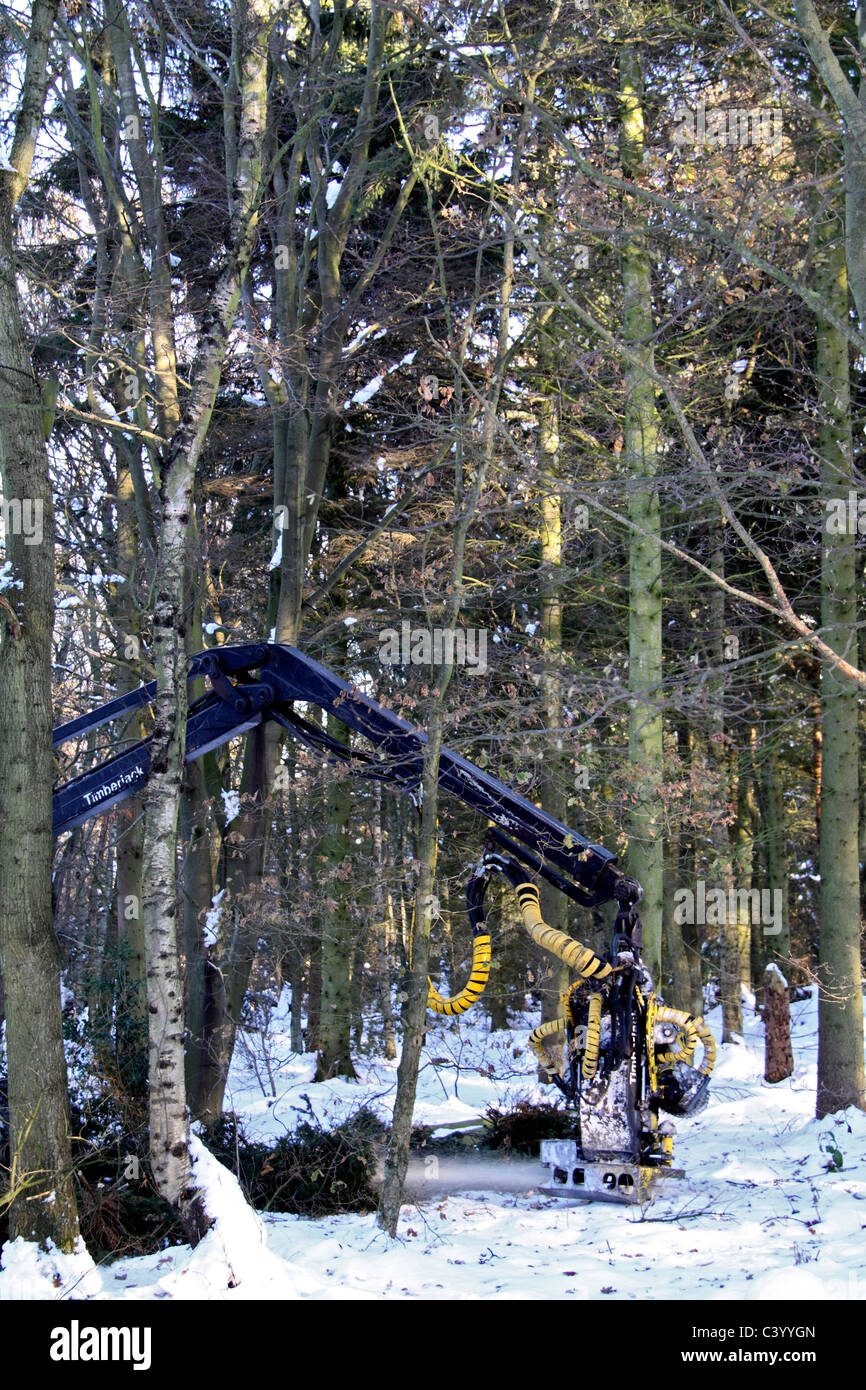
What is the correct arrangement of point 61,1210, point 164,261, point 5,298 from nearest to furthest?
point 61,1210 < point 5,298 < point 164,261

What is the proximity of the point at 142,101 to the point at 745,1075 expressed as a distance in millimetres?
15957

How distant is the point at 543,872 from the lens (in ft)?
29.9

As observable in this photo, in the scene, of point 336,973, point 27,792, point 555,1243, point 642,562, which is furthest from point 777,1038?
point 27,792

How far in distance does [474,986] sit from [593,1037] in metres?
1.28

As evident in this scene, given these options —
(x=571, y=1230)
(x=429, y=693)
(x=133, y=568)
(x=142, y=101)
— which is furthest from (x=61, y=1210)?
(x=142, y=101)

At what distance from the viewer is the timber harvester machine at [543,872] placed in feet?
28.3

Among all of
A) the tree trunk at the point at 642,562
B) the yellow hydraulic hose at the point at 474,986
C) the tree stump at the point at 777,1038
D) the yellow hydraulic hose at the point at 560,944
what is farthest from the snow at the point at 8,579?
the tree stump at the point at 777,1038

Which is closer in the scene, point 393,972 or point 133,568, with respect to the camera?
point 393,972

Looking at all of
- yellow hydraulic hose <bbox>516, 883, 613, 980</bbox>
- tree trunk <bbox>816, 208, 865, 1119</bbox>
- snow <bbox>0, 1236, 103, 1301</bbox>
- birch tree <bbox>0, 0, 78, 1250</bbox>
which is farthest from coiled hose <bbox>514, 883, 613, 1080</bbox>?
snow <bbox>0, 1236, 103, 1301</bbox>

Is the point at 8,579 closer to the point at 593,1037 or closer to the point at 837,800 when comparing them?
the point at 593,1037

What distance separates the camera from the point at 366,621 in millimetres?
14289

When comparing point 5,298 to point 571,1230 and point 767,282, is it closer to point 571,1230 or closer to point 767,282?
point 571,1230

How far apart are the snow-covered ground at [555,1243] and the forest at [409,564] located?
0.05 meters

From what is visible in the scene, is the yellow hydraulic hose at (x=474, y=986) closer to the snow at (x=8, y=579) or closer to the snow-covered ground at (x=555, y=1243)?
the snow-covered ground at (x=555, y=1243)
